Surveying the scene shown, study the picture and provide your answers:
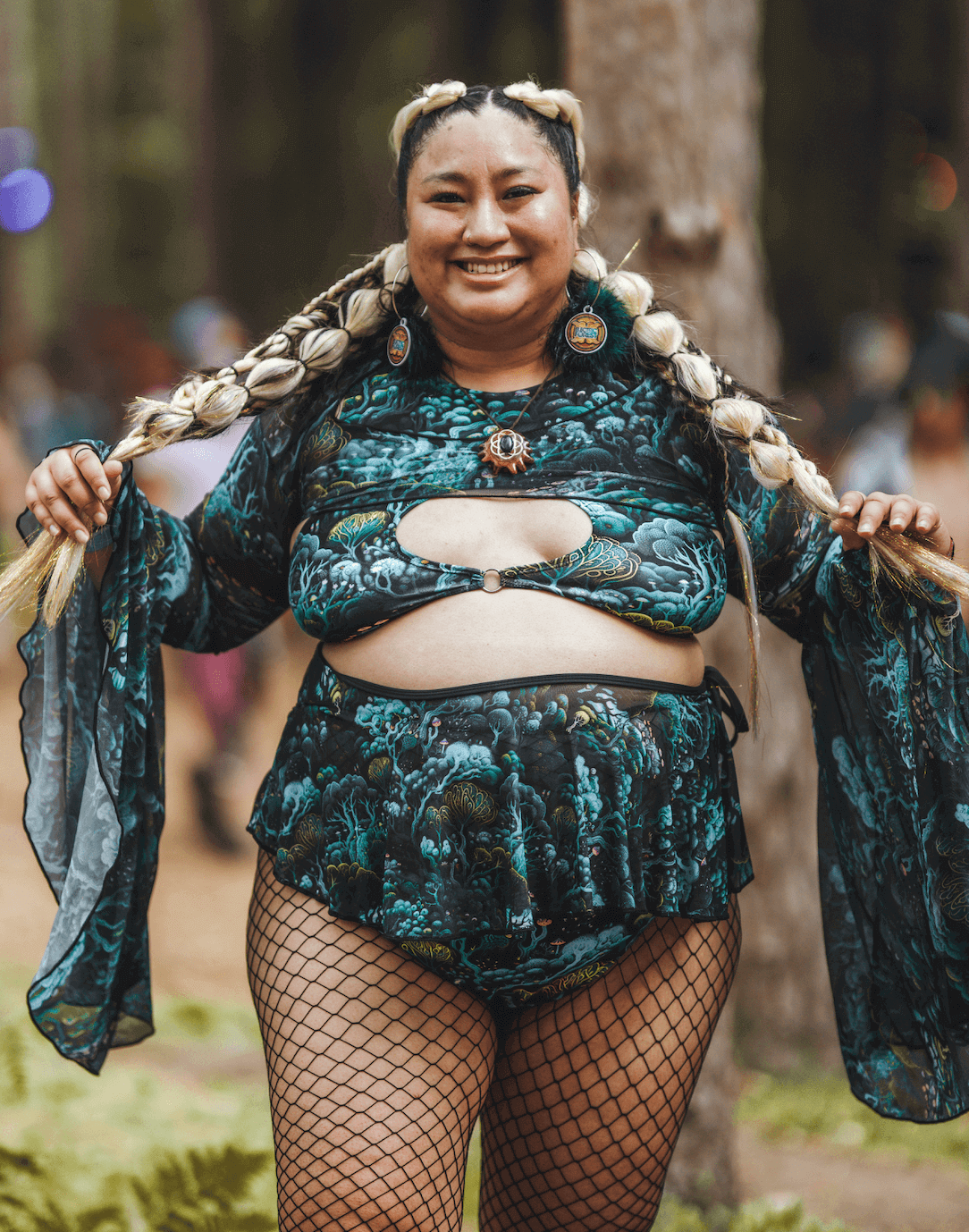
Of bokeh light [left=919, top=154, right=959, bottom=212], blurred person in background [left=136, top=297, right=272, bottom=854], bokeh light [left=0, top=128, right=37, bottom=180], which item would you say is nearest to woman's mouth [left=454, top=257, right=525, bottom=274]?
blurred person in background [left=136, top=297, right=272, bottom=854]

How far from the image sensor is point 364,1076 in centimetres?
200

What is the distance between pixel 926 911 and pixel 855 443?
4.92 metres

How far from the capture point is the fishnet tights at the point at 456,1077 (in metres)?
1.98

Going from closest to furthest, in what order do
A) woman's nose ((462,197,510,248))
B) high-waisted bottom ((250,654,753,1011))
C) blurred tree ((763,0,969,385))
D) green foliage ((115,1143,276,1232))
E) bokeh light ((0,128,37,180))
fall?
high-waisted bottom ((250,654,753,1011))
woman's nose ((462,197,510,248))
green foliage ((115,1143,276,1232))
blurred tree ((763,0,969,385))
bokeh light ((0,128,37,180))

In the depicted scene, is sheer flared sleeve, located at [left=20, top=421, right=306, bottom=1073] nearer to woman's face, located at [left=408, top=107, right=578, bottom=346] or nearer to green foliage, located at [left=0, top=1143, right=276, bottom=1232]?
woman's face, located at [left=408, top=107, right=578, bottom=346]

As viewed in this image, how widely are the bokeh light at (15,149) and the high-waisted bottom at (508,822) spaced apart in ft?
45.3

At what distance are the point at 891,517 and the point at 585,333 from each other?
560 millimetres

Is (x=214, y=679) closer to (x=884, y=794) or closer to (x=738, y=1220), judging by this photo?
(x=738, y=1220)

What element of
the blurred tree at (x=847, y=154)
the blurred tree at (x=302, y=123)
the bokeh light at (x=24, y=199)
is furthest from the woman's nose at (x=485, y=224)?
the bokeh light at (x=24, y=199)

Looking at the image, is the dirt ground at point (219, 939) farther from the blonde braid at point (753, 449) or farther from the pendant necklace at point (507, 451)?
the pendant necklace at point (507, 451)

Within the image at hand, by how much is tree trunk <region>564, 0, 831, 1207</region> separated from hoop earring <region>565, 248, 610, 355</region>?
1.27 meters

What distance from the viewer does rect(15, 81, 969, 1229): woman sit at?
6.52 ft

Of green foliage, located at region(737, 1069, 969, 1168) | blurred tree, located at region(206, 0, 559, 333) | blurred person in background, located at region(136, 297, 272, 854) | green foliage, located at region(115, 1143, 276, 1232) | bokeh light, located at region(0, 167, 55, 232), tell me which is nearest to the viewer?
green foliage, located at region(115, 1143, 276, 1232)

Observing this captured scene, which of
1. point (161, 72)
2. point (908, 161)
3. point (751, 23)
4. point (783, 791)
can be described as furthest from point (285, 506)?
point (161, 72)
